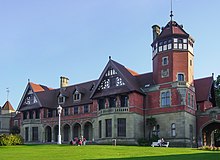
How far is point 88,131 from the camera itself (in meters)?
56.3

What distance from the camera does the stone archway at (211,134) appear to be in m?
50.3

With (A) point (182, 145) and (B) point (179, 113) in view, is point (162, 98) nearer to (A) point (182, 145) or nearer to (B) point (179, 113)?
(B) point (179, 113)

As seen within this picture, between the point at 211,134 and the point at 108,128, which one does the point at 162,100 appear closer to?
the point at 108,128

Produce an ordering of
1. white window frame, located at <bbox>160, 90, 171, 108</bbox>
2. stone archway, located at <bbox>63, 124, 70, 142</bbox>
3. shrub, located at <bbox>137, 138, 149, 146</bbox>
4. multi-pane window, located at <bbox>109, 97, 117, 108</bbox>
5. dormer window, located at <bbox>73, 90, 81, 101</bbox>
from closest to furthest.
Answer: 1. shrub, located at <bbox>137, 138, 149, 146</bbox>
2. white window frame, located at <bbox>160, 90, 171, 108</bbox>
3. multi-pane window, located at <bbox>109, 97, 117, 108</bbox>
4. dormer window, located at <bbox>73, 90, 81, 101</bbox>
5. stone archway, located at <bbox>63, 124, 70, 142</bbox>

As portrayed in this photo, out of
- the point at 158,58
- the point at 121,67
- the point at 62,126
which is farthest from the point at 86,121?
the point at 158,58

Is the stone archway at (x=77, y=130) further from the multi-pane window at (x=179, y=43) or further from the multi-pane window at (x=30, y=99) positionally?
the multi-pane window at (x=179, y=43)

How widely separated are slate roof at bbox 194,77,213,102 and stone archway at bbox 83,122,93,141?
15.9 meters

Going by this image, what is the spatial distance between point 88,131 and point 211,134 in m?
17.4

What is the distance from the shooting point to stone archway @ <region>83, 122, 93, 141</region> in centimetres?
5575

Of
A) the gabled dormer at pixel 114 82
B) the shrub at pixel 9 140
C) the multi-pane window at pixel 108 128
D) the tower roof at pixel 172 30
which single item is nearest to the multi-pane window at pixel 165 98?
the gabled dormer at pixel 114 82

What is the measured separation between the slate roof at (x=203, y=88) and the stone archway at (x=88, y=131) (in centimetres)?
1589

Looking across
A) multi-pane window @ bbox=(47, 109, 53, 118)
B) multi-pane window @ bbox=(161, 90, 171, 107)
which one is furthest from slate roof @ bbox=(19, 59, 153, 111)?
multi-pane window @ bbox=(161, 90, 171, 107)

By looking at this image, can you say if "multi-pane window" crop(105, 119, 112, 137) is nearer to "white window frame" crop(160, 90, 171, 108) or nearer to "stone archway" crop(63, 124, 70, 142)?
"white window frame" crop(160, 90, 171, 108)

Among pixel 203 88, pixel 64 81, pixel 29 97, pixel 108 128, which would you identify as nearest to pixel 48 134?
pixel 29 97
